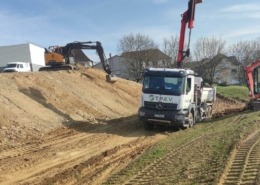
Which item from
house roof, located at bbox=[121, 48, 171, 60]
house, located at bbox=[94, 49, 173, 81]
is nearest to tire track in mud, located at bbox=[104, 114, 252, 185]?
house, located at bbox=[94, 49, 173, 81]

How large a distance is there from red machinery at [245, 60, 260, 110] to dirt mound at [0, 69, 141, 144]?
766 cm

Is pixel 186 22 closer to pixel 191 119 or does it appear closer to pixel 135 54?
pixel 191 119

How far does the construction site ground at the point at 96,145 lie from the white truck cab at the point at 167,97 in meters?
0.74

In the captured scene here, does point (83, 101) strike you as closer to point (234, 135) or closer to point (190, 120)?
point (190, 120)

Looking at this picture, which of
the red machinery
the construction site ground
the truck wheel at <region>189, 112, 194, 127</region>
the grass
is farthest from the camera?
the grass

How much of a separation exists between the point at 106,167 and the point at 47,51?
2367 centimetres

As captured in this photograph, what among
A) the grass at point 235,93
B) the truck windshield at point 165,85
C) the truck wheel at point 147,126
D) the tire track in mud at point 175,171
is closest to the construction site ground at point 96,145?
the tire track in mud at point 175,171

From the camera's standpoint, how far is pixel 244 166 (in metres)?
9.27

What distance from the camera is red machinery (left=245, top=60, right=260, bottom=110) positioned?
2455 centimetres

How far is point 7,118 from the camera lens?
58.3 feet

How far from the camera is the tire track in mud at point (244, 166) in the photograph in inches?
323

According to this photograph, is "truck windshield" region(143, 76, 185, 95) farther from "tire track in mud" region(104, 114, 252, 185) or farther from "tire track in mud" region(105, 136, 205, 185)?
"tire track in mud" region(105, 136, 205, 185)

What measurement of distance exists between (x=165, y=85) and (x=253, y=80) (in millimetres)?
8944

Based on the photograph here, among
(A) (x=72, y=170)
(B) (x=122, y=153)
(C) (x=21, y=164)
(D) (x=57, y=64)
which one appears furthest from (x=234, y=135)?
(D) (x=57, y=64)
